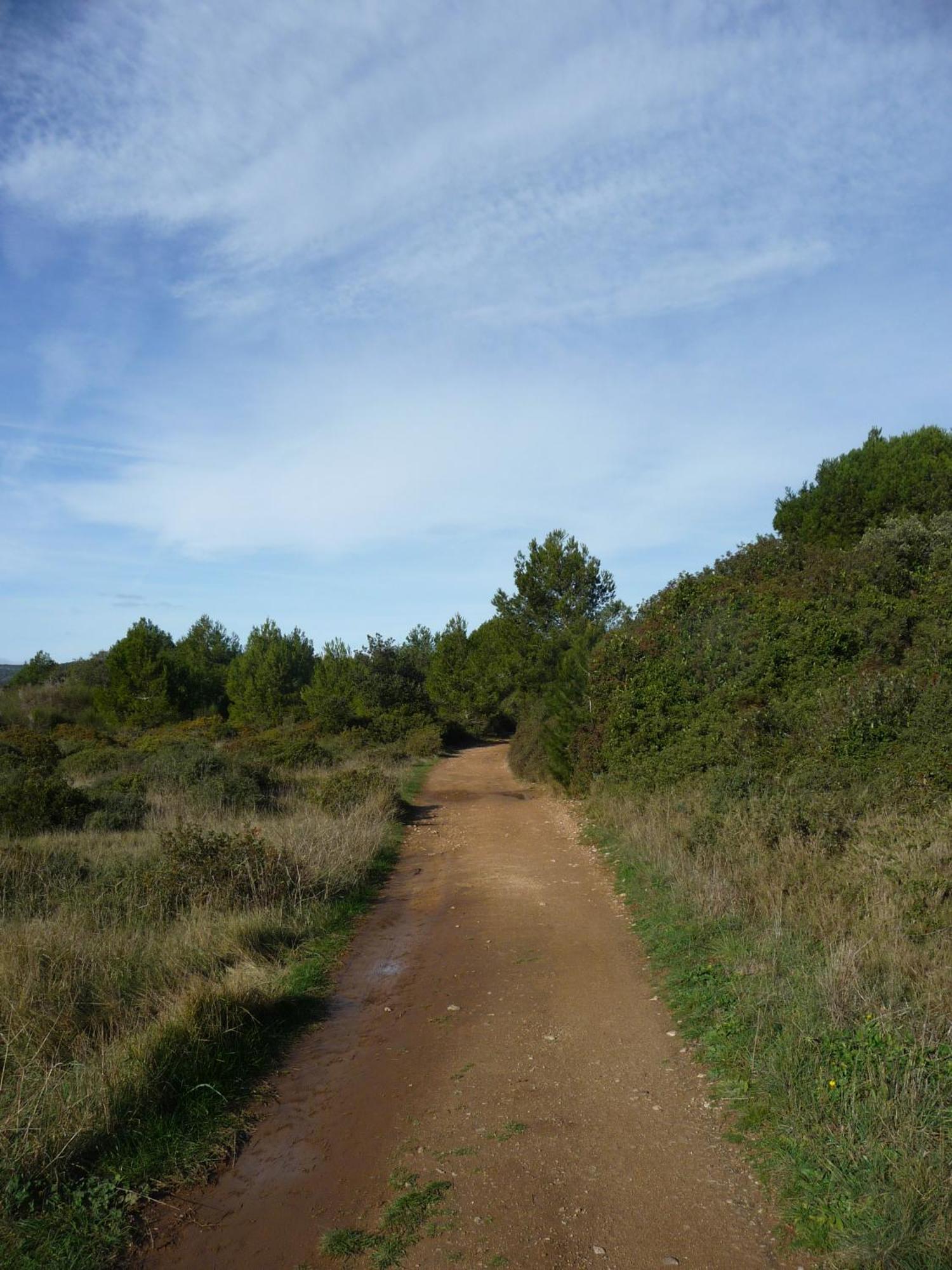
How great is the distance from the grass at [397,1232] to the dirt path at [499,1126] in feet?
0.20

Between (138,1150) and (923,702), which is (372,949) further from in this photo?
(923,702)

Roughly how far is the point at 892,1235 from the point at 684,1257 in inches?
33.3

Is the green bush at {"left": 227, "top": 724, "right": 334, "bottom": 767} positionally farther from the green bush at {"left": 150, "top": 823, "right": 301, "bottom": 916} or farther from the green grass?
the green grass

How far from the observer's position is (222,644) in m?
72.8

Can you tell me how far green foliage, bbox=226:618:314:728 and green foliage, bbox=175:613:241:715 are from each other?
113 cm

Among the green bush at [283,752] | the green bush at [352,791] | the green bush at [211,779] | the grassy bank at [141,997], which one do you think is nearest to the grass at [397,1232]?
the grassy bank at [141,997]

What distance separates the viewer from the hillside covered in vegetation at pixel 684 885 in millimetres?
4125

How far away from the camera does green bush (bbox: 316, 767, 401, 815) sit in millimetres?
16391

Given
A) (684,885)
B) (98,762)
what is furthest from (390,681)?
(684,885)

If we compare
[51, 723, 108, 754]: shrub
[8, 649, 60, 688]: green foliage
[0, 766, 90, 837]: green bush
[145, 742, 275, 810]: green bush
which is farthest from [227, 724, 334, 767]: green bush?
[8, 649, 60, 688]: green foliage

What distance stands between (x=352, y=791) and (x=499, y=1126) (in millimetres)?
13086

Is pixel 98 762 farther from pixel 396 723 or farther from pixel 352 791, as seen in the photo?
pixel 396 723

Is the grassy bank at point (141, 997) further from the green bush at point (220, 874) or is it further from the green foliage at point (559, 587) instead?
the green foliage at point (559, 587)

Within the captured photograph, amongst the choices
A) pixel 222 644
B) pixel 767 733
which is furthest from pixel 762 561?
→ pixel 222 644
